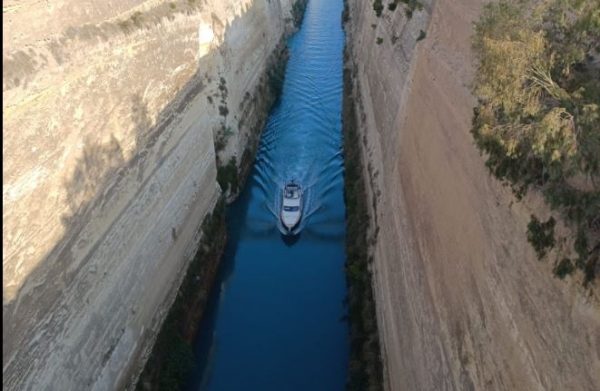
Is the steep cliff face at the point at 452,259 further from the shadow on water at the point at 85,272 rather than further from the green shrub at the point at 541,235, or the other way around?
the shadow on water at the point at 85,272

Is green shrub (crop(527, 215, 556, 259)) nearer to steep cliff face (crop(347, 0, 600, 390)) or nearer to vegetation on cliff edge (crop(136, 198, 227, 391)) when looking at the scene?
steep cliff face (crop(347, 0, 600, 390))

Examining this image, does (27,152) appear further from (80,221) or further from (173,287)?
(173,287)

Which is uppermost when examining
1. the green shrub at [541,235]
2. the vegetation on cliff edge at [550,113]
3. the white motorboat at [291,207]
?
the vegetation on cliff edge at [550,113]

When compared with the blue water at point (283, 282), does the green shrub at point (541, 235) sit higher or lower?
higher

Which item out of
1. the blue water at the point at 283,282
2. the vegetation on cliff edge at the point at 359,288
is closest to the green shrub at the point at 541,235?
the vegetation on cliff edge at the point at 359,288

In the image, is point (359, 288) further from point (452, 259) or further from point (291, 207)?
point (452, 259)

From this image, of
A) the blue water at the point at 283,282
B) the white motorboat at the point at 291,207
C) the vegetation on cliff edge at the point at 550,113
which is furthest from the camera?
the white motorboat at the point at 291,207
